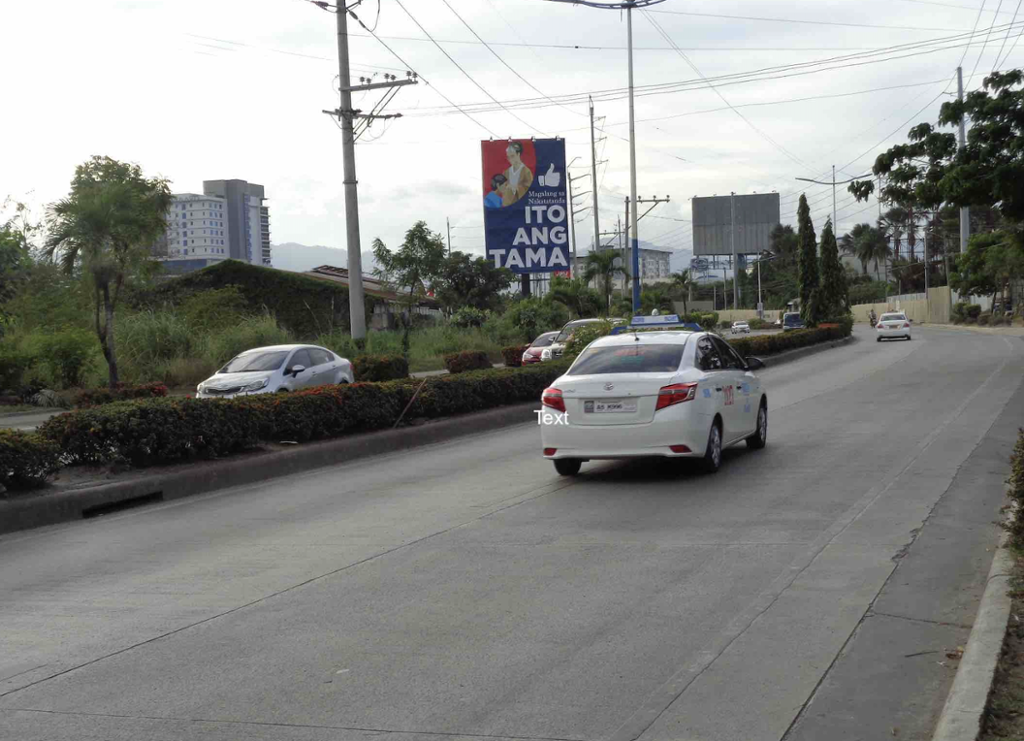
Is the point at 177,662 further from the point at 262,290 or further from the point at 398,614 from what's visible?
the point at 262,290

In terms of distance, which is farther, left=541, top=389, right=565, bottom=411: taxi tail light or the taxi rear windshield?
the taxi rear windshield

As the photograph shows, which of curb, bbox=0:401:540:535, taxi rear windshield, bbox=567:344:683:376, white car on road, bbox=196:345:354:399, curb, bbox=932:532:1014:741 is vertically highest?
taxi rear windshield, bbox=567:344:683:376

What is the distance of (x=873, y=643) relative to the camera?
19.1 ft

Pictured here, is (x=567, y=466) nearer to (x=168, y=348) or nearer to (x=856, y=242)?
(x=168, y=348)

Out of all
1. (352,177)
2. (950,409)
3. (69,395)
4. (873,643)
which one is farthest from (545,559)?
(69,395)

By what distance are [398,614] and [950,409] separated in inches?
569

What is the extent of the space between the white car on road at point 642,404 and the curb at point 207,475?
12.8ft

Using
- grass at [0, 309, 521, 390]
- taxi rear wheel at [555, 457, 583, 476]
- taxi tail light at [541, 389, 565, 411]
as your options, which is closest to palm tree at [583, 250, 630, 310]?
grass at [0, 309, 521, 390]

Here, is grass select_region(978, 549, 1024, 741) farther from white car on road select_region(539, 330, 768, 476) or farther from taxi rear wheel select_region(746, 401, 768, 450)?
taxi rear wheel select_region(746, 401, 768, 450)

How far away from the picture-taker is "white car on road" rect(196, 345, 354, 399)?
21.3 meters

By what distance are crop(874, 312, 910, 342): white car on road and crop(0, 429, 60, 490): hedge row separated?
47.6 meters

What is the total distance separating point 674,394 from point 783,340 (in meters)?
31.6

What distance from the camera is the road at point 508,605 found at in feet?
16.4

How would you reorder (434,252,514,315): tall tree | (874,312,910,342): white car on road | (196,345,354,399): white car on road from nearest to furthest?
(196,345,354,399): white car on road → (874,312,910,342): white car on road → (434,252,514,315): tall tree
